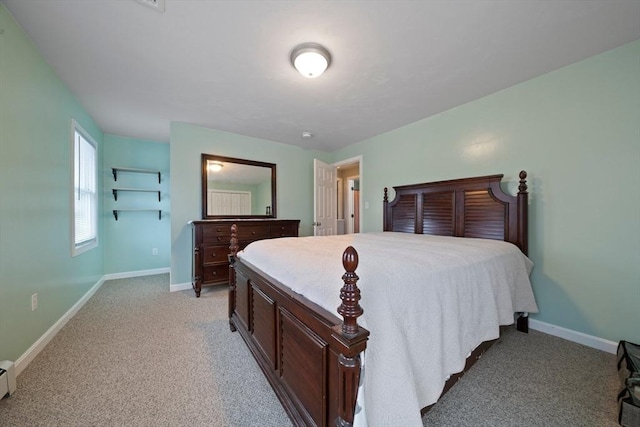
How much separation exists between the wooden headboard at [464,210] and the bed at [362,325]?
431 millimetres

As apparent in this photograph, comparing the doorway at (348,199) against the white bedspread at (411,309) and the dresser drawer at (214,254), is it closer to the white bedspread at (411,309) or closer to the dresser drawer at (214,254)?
the dresser drawer at (214,254)

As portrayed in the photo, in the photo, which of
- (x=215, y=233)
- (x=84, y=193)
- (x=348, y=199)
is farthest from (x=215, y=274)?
(x=348, y=199)

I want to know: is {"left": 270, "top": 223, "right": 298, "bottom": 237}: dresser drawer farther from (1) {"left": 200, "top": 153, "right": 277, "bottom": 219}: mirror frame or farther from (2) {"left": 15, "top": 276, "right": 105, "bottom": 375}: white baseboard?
(2) {"left": 15, "top": 276, "right": 105, "bottom": 375}: white baseboard

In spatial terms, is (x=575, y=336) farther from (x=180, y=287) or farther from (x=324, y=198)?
(x=180, y=287)

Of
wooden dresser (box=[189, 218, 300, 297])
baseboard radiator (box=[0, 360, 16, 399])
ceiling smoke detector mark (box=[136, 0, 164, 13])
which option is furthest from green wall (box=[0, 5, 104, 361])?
wooden dresser (box=[189, 218, 300, 297])

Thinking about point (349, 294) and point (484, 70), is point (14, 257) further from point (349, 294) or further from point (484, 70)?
point (484, 70)

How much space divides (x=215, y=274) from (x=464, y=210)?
327 cm

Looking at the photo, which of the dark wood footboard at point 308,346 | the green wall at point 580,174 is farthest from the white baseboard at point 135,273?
the green wall at point 580,174

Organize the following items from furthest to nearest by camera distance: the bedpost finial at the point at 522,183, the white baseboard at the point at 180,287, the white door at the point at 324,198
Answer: the white door at the point at 324,198 → the white baseboard at the point at 180,287 → the bedpost finial at the point at 522,183

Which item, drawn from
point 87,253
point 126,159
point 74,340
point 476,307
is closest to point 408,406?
point 476,307

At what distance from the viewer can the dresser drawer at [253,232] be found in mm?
3445

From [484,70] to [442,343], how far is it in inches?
93.2

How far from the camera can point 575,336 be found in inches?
80.4

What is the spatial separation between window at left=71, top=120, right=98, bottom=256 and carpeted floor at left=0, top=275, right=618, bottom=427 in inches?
46.6
